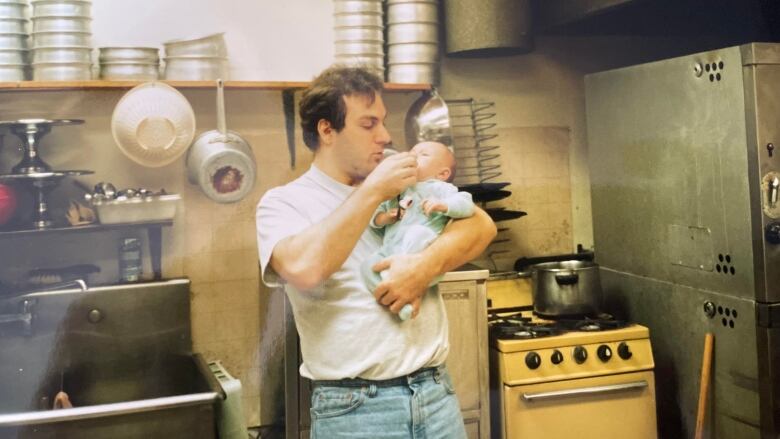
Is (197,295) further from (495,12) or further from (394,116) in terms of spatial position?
(495,12)

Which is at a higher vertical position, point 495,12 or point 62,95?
point 495,12

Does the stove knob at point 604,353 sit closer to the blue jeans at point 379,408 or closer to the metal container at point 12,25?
the blue jeans at point 379,408

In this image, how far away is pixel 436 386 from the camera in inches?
57.3

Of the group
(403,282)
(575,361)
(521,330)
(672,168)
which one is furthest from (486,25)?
(403,282)

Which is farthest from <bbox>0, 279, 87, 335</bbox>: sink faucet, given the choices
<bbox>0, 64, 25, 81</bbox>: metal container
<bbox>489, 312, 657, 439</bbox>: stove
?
<bbox>489, 312, 657, 439</bbox>: stove

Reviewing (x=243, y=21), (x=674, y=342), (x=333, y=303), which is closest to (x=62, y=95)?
(x=243, y=21)

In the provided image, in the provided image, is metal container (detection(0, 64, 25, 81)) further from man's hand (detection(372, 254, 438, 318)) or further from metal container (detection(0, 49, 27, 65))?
man's hand (detection(372, 254, 438, 318))


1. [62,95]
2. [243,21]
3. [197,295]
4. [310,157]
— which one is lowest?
[197,295]

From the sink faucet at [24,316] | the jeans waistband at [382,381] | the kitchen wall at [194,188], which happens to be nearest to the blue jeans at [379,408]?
the jeans waistband at [382,381]

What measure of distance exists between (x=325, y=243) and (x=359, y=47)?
778 millimetres

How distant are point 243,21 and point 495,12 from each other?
836mm

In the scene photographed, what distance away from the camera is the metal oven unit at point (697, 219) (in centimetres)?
193

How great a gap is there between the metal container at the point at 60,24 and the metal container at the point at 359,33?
577 millimetres

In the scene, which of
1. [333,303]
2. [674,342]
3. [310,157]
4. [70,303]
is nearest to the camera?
[333,303]
